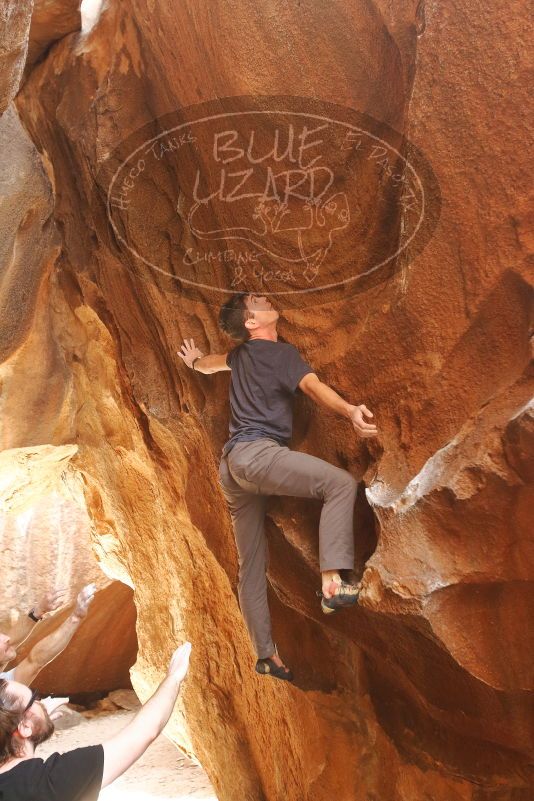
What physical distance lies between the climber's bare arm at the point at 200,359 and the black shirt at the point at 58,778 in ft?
5.94

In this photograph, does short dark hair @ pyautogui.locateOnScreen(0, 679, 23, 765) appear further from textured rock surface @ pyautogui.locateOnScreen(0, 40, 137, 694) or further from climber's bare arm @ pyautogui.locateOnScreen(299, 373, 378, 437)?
textured rock surface @ pyautogui.locateOnScreen(0, 40, 137, 694)

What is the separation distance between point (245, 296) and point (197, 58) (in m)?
1.16

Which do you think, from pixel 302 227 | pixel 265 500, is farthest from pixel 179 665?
pixel 302 227

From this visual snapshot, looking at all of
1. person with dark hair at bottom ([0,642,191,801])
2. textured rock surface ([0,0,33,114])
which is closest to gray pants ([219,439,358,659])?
person with dark hair at bottom ([0,642,191,801])

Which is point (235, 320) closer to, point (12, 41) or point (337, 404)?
point (337, 404)

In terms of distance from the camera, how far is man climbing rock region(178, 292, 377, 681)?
3.32m

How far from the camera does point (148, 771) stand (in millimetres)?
8898

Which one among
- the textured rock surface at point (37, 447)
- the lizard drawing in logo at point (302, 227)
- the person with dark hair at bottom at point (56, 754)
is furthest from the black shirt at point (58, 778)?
the textured rock surface at point (37, 447)

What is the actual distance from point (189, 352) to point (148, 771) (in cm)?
602

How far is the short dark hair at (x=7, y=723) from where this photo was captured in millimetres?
2775

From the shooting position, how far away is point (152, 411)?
4.83 meters

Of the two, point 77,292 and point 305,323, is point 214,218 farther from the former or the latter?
point 77,292

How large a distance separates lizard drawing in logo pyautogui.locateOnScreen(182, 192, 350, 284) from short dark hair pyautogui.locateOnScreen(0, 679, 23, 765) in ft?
6.63

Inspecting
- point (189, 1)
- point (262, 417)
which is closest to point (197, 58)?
point (189, 1)
